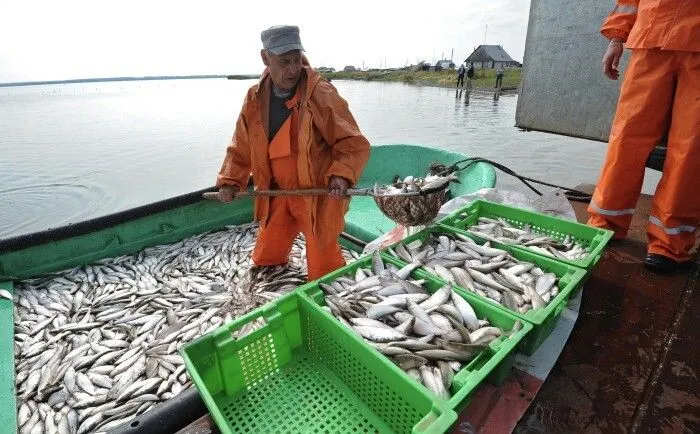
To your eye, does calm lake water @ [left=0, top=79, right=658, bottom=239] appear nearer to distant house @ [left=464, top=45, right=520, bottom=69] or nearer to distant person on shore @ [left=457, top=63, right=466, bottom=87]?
distant person on shore @ [left=457, top=63, right=466, bottom=87]

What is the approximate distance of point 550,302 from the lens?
1.97 m

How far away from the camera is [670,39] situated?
99.9 inches

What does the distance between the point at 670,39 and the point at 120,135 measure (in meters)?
22.4

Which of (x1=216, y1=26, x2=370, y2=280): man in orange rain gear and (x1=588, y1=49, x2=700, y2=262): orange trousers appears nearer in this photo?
(x1=588, y1=49, x2=700, y2=262): orange trousers

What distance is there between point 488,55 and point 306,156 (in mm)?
68533

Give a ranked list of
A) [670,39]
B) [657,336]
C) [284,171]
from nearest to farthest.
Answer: [657,336]
[670,39]
[284,171]

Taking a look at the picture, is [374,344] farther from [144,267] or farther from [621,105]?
[144,267]

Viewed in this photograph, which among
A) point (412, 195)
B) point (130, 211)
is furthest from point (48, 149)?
point (412, 195)

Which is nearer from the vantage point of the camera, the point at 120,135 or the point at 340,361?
the point at 340,361

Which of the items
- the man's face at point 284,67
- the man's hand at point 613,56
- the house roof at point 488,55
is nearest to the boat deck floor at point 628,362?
the man's hand at point 613,56

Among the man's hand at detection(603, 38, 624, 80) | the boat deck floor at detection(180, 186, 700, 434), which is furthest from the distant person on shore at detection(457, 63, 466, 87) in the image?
the boat deck floor at detection(180, 186, 700, 434)

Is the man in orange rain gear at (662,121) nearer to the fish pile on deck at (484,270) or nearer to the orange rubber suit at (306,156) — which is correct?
the fish pile on deck at (484,270)

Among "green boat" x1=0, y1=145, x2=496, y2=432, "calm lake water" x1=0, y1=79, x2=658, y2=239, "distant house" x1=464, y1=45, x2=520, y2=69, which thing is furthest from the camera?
"distant house" x1=464, y1=45, x2=520, y2=69

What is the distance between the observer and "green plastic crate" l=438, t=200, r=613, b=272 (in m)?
2.47
